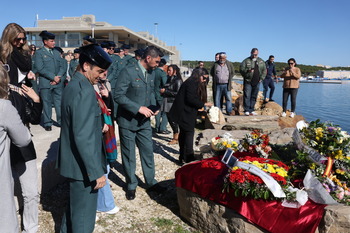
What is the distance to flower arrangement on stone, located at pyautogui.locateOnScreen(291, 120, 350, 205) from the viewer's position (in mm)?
3170

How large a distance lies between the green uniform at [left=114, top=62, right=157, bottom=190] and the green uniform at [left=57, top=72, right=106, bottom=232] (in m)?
1.62

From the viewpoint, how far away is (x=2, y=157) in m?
2.20

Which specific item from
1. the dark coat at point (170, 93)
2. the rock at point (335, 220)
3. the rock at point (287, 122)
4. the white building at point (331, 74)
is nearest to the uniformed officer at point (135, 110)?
the rock at point (335, 220)

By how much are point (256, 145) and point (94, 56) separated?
9.94 ft

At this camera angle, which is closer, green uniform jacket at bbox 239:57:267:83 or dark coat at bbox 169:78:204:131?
dark coat at bbox 169:78:204:131

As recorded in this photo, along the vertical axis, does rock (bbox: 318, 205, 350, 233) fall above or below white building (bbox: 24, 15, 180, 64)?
below

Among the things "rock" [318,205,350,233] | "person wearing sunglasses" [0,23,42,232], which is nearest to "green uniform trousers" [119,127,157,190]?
"person wearing sunglasses" [0,23,42,232]

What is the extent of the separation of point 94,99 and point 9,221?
1.20 meters

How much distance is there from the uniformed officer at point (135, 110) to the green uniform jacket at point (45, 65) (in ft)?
10.8

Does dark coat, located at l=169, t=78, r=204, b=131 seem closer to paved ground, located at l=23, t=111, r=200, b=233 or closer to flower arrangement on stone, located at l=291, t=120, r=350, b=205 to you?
paved ground, located at l=23, t=111, r=200, b=233

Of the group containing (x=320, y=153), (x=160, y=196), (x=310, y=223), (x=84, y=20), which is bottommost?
(x=160, y=196)

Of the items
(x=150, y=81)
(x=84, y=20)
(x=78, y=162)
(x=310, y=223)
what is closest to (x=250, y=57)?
(x=150, y=81)

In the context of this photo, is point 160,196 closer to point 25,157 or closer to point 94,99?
point 25,157

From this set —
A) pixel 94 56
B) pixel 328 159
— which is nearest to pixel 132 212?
pixel 94 56
